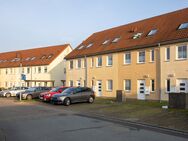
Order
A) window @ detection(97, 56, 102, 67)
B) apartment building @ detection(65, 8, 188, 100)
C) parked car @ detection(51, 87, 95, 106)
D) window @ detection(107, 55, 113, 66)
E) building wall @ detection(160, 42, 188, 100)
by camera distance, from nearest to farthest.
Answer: building wall @ detection(160, 42, 188, 100) → parked car @ detection(51, 87, 95, 106) → apartment building @ detection(65, 8, 188, 100) → window @ detection(107, 55, 113, 66) → window @ detection(97, 56, 102, 67)

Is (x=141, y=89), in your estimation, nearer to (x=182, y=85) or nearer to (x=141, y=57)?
(x=141, y=57)

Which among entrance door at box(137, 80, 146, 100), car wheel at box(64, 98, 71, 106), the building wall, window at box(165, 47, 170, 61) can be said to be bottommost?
car wheel at box(64, 98, 71, 106)

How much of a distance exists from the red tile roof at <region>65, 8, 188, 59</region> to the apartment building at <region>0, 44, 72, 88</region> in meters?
13.7

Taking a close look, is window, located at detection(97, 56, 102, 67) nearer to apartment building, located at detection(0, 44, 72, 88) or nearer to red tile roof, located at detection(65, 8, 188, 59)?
red tile roof, located at detection(65, 8, 188, 59)

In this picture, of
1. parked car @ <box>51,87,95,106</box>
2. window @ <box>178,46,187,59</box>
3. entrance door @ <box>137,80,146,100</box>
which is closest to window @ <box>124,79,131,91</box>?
entrance door @ <box>137,80,146,100</box>


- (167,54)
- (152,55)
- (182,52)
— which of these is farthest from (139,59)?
(182,52)

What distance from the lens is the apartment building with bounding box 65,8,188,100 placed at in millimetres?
27531

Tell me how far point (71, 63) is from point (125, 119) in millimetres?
29024

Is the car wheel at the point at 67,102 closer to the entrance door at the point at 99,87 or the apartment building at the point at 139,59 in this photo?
the apartment building at the point at 139,59

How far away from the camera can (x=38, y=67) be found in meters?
59.6

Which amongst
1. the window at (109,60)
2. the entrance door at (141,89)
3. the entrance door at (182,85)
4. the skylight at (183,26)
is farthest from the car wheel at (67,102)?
the skylight at (183,26)

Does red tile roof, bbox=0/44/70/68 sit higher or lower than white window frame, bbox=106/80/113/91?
higher

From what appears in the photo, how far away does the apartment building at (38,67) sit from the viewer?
57.5 meters

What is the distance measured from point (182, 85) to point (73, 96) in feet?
31.3
